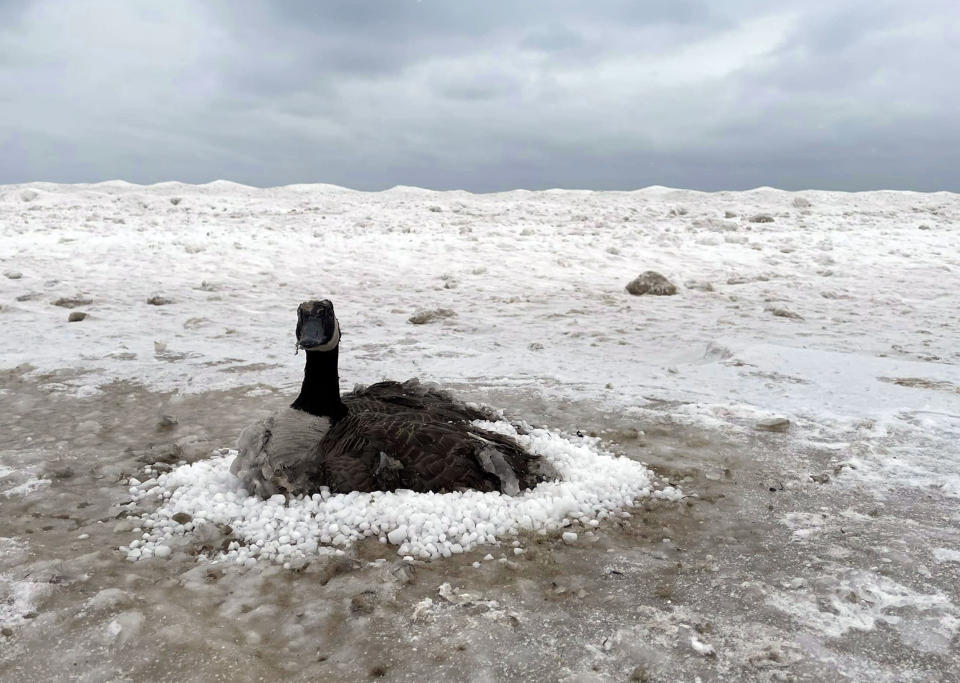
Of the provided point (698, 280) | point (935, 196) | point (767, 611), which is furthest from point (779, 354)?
point (935, 196)

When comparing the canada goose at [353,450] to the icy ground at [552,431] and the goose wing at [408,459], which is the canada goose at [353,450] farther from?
the icy ground at [552,431]

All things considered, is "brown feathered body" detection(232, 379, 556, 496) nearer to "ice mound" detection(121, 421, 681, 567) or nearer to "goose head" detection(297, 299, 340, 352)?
"ice mound" detection(121, 421, 681, 567)

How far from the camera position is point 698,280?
14.0 metres

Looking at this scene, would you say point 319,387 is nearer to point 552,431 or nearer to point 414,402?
point 414,402

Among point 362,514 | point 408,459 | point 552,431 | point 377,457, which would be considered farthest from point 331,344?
point 552,431

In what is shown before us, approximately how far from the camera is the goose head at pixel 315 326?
430 centimetres

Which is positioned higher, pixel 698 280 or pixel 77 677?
pixel 698 280

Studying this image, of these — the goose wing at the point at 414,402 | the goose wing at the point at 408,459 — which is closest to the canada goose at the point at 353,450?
the goose wing at the point at 408,459

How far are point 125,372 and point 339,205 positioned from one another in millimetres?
16641

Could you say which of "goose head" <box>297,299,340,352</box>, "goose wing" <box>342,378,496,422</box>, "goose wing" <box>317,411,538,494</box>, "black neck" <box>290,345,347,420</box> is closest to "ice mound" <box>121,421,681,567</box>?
"goose wing" <box>317,411,538,494</box>

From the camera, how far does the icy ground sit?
275cm

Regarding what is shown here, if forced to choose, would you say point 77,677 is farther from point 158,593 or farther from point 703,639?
point 703,639

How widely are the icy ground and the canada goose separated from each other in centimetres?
49

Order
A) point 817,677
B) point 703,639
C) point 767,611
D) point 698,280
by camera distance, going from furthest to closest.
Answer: point 698,280, point 767,611, point 703,639, point 817,677
